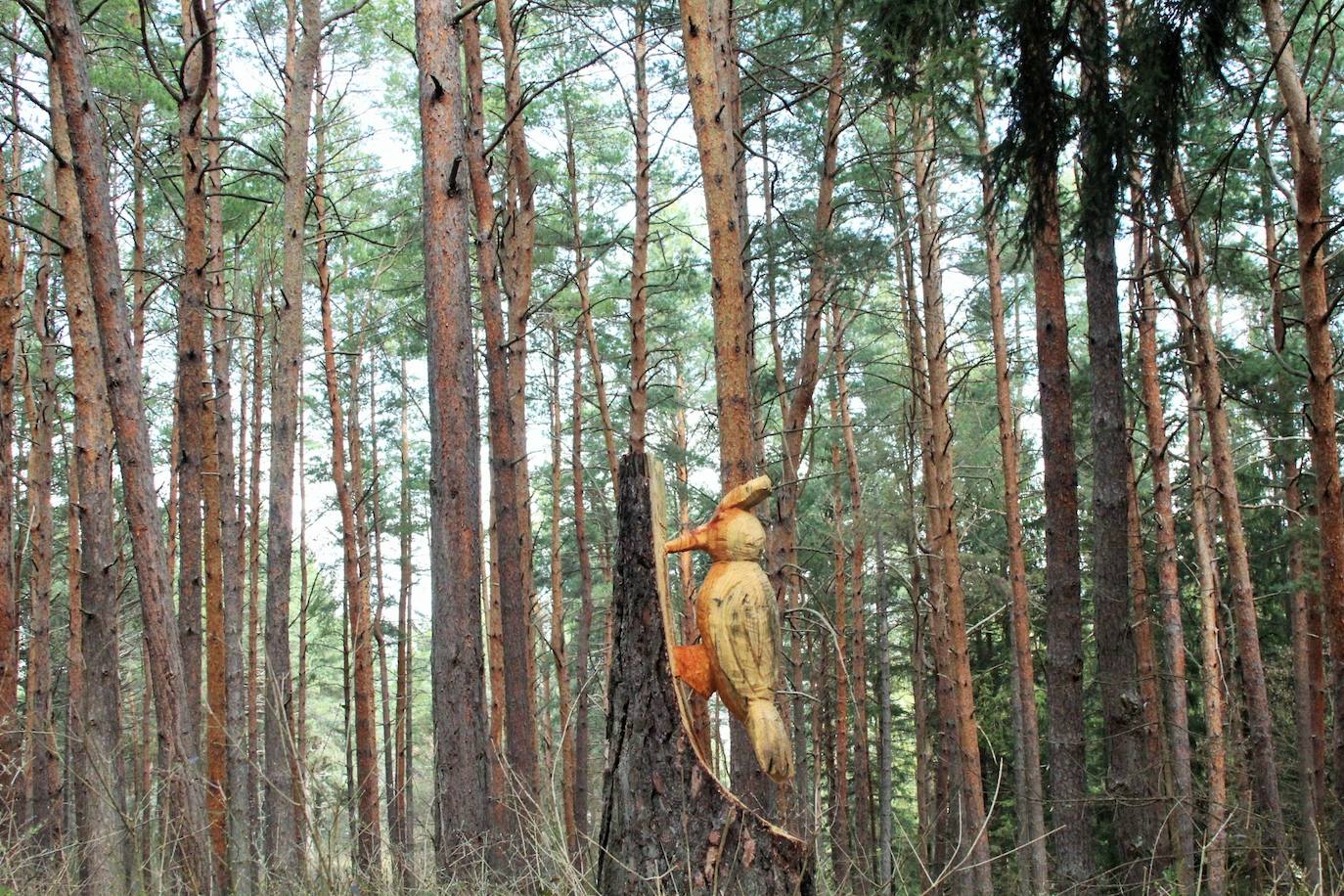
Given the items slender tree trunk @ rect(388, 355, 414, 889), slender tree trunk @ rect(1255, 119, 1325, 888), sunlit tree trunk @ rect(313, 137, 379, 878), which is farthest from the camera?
slender tree trunk @ rect(388, 355, 414, 889)

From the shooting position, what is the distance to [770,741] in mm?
4320

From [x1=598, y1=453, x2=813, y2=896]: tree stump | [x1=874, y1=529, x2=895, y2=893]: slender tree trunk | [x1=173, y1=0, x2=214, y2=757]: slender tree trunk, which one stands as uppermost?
[x1=173, y1=0, x2=214, y2=757]: slender tree trunk

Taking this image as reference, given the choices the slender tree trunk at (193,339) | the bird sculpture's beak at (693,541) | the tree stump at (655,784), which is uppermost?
the slender tree trunk at (193,339)

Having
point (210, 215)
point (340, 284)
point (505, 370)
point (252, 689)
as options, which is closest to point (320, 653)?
point (252, 689)

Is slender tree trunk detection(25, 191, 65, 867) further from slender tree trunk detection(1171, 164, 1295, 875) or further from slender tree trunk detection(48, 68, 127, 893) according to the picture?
slender tree trunk detection(1171, 164, 1295, 875)

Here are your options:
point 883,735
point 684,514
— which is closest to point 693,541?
point 883,735

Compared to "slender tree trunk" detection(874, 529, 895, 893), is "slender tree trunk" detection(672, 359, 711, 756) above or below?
above

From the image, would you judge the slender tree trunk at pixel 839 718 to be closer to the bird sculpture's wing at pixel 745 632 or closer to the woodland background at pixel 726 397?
the woodland background at pixel 726 397

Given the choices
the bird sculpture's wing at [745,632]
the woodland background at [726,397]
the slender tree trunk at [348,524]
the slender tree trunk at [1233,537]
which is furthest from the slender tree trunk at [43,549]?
the slender tree trunk at [1233,537]

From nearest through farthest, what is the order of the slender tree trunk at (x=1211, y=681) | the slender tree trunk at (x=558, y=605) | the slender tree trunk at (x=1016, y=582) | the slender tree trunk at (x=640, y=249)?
the slender tree trunk at (x=1211, y=681) < the slender tree trunk at (x=640, y=249) < the slender tree trunk at (x=1016, y=582) < the slender tree trunk at (x=558, y=605)

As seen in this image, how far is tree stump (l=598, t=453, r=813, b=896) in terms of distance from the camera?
4.21 metres

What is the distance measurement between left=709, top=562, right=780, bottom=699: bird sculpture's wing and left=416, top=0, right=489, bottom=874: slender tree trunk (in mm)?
2746

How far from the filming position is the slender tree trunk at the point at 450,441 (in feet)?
21.8

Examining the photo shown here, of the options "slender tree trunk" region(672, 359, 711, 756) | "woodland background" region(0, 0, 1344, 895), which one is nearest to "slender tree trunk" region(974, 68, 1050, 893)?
"woodland background" region(0, 0, 1344, 895)
